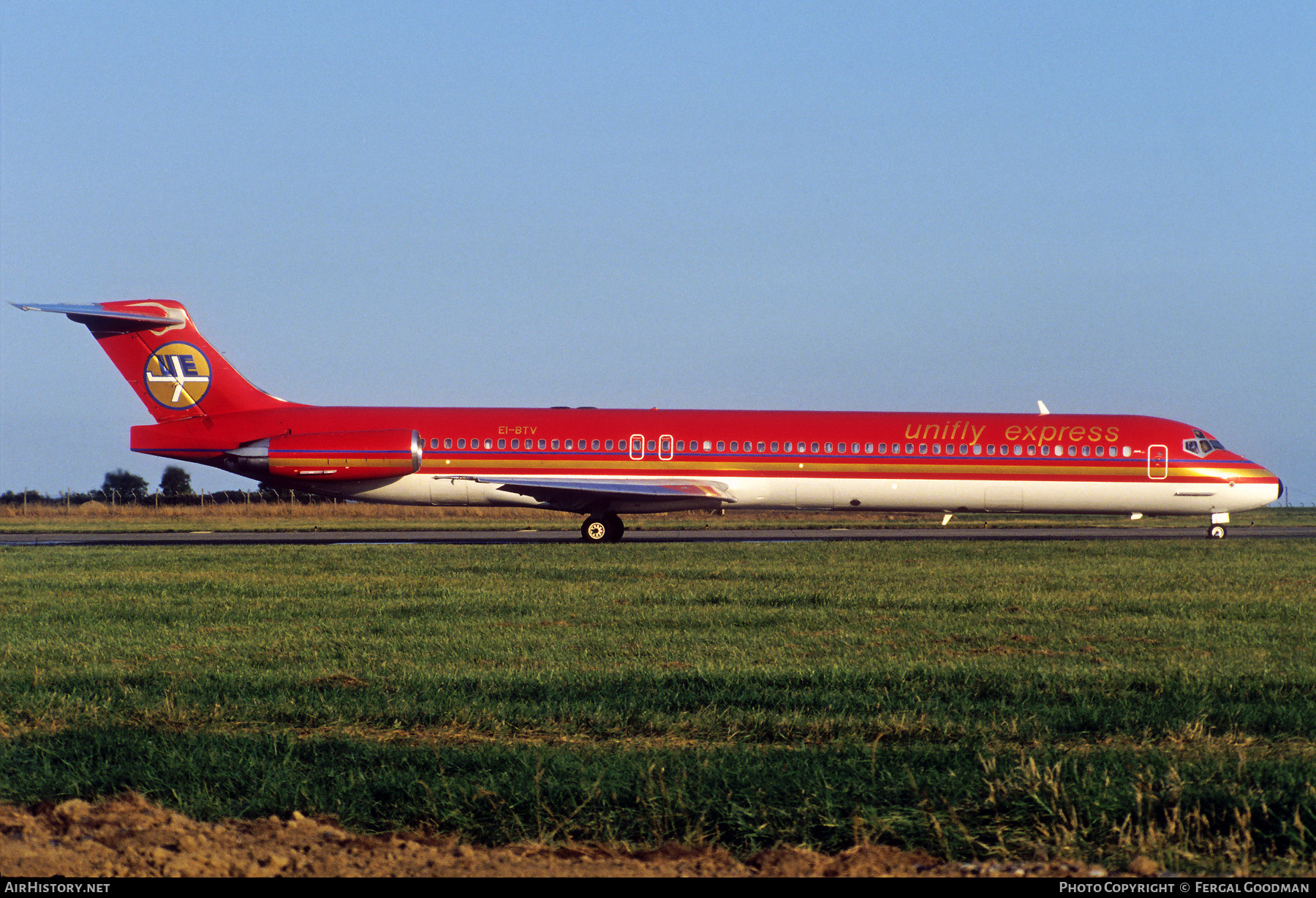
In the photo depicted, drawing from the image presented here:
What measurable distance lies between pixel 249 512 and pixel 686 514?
19.9 meters

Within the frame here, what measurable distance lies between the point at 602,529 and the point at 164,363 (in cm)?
1229

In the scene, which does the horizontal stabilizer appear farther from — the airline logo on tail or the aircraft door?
the aircraft door

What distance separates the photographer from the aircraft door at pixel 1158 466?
29406 mm

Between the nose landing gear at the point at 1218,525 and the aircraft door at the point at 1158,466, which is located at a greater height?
the aircraft door at the point at 1158,466

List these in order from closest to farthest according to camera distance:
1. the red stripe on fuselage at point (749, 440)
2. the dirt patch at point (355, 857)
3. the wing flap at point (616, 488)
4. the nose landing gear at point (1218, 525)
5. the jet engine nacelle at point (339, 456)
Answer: the dirt patch at point (355, 857)
the wing flap at point (616, 488)
the jet engine nacelle at point (339, 456)
the red stripe on fuselage at point (749, 440)
the nose landing gear at point (1218, 525)

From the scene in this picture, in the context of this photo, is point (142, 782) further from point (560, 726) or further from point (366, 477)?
point (366, 477)

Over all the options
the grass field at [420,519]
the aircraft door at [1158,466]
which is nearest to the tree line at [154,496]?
the grass field at [420,519]

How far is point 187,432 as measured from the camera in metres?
29.6

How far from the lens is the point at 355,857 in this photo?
466 centimetres

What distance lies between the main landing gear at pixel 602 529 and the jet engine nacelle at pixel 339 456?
464 cm

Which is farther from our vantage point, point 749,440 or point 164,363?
point 164,363

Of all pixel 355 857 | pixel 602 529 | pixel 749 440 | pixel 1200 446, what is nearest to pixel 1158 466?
pixel 1200 446

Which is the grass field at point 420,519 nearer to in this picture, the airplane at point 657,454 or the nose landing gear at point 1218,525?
the nose landing gear at point 1218,525

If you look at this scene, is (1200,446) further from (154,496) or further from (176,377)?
(154,496)
